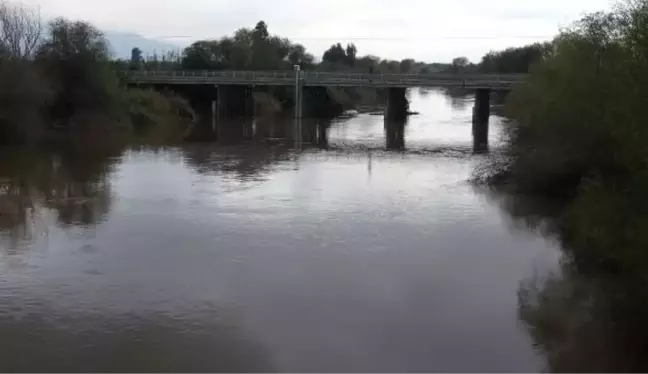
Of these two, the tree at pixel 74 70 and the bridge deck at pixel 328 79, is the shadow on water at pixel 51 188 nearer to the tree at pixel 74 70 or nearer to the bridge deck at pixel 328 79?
the tree at pixel 74 70

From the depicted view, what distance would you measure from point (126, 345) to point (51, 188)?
1565 cm

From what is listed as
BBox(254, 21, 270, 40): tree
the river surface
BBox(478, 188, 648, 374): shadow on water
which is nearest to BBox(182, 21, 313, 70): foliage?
BBox(254, 21, 270, 40): tree

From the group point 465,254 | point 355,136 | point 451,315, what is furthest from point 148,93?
point 451,315

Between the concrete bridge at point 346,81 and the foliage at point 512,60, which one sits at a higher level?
the foliage at point 512,60

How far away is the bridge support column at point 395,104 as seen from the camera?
61.8m

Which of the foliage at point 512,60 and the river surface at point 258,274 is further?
the foliage at point 512,60

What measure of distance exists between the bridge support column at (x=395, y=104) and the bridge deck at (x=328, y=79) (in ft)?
14.3

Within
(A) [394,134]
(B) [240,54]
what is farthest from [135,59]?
(A) [394,134]

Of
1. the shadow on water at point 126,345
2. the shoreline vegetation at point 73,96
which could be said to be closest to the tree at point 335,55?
the shoreline vegetation at point 73,96

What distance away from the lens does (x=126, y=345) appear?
1245 centimetres

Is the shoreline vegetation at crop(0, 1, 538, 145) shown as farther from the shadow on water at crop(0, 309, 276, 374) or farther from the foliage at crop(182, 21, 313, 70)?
the shadow on water at crop(0, 309, 276, 374)

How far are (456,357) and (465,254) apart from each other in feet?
20.6

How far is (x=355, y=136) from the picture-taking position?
50125 mm

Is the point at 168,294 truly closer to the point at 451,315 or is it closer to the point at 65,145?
the point at 451,315
